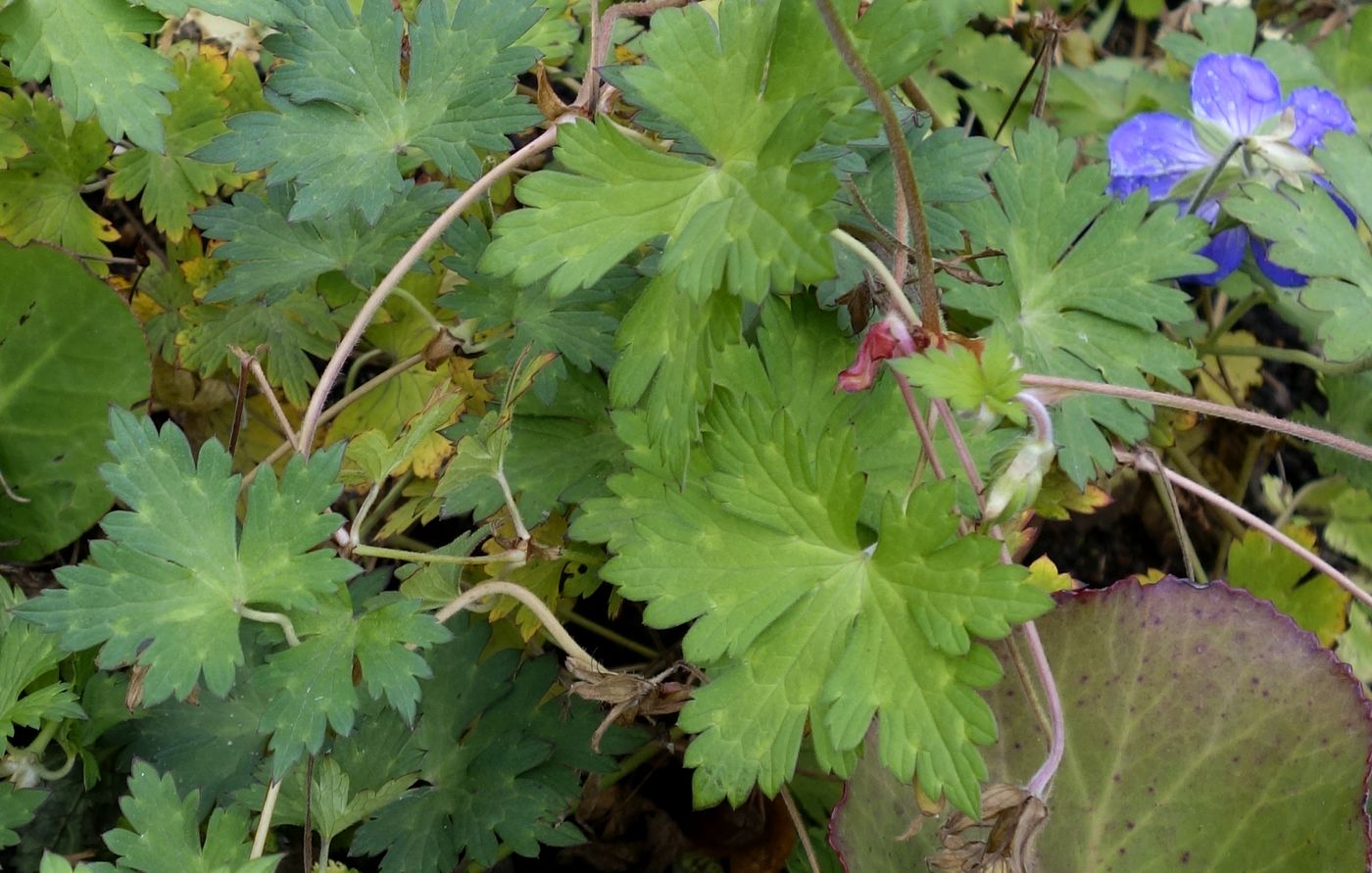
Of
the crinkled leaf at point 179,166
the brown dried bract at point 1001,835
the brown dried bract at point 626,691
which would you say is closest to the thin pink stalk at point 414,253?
the brown dried bract at point 626,691

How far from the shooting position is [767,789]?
3.22ft

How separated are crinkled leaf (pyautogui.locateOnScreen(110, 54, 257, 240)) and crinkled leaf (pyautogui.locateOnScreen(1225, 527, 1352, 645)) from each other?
1570 millimetres

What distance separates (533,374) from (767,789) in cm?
50

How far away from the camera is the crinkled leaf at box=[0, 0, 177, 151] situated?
3.84ft

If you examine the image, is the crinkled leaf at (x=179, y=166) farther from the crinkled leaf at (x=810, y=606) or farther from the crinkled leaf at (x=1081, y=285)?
the crinkled leaf at (x=1081, y=285)

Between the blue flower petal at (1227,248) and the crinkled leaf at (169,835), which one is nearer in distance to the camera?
the crinkled leaf at (169,835)

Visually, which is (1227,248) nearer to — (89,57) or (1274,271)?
(1274,271)

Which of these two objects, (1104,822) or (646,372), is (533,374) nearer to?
(646,372)

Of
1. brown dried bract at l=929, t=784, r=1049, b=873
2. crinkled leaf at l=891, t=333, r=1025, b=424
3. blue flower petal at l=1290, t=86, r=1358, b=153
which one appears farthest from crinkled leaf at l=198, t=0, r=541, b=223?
blue flower petal at l=1290, t=86, r=1358, b=153

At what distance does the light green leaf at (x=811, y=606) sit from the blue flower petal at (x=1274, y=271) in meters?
0.80

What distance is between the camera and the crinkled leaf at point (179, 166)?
60.9 inches

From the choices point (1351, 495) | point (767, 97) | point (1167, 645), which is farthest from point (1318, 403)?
point (767, 97)

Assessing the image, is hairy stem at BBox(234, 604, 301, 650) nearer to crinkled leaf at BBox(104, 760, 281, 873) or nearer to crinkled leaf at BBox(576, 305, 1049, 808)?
crinkled leaf at BBox(104, 760, 281, 873)

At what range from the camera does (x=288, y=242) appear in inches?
53.0
